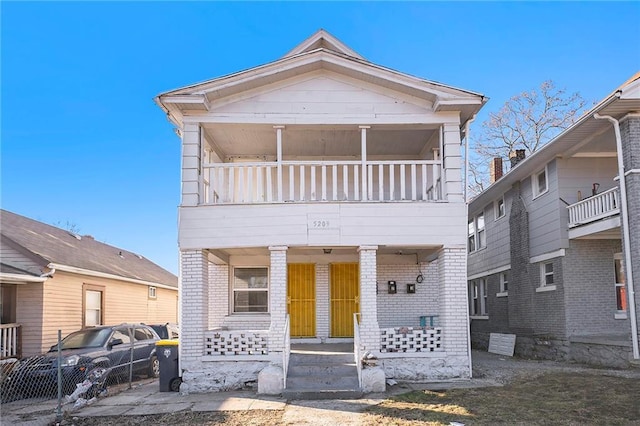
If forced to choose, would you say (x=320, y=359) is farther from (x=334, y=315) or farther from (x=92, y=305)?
(x=92, y=305)

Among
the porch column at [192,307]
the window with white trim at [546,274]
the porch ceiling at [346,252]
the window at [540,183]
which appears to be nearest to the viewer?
the porch column at [192,307]

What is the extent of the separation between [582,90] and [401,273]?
22555 mm

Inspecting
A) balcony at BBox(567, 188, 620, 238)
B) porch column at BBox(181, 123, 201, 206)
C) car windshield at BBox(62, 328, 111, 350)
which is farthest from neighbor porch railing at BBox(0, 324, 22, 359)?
balcony at BBox(567, 188, 620, 238)

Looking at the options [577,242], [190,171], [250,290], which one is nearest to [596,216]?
[577,242]

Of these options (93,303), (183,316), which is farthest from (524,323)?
(93,303)

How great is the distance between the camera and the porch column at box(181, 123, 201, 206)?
40.5 ft

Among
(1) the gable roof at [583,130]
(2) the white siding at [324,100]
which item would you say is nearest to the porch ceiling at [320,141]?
(2) the white siding at [324,100]

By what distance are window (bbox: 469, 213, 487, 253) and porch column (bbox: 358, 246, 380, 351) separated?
1230 cm

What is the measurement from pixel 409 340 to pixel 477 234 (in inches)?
524

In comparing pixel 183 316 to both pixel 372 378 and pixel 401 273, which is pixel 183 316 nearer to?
pixel 372 378

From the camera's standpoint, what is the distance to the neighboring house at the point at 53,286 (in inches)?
589

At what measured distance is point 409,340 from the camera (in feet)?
40.1

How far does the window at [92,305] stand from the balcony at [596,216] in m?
14.7

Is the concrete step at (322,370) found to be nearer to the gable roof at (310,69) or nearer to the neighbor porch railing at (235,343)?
the neighbor porch railing at (235,343)
